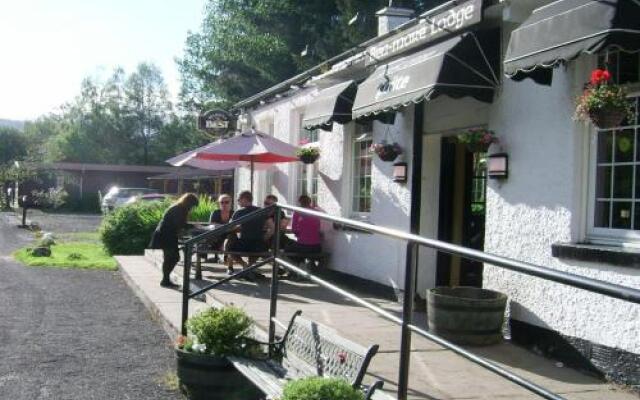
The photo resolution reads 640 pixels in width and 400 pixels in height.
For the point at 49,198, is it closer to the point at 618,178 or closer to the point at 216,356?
the point at 216,356

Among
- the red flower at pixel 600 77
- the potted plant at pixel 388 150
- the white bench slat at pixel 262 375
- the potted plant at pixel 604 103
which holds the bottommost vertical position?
the white bench slat at pixel 262 375

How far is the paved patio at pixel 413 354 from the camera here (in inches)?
195

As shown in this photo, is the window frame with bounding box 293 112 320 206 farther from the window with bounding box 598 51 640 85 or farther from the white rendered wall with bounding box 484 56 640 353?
the window with bounding box 598 51 640 85

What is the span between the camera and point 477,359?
2834mm

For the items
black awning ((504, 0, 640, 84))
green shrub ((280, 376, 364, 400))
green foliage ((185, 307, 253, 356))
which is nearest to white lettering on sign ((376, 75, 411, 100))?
black awning ((504, 0, 640, 84))

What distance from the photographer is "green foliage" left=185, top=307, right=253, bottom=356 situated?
5199mm

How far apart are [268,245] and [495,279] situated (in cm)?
443

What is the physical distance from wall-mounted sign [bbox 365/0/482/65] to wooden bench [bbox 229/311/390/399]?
11.3 ft

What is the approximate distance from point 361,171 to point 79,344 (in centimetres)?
484

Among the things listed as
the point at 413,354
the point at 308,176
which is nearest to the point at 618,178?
the point at 413,354

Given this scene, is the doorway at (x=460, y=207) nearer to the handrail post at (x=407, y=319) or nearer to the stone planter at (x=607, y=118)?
the stone planter at (x=607, y=118)

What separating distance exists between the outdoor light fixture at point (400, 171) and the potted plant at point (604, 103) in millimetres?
3612

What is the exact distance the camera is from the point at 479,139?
22.4 ft

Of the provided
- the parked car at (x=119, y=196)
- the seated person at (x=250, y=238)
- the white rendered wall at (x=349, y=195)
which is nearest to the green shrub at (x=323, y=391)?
the white rendered wall at (x=349, y=195)
